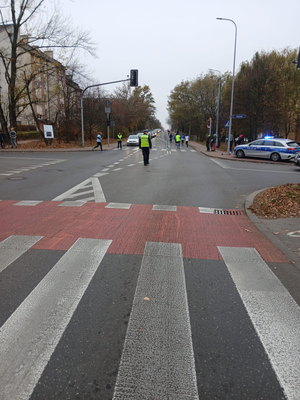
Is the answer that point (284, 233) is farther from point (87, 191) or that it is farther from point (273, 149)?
point (273, 149)

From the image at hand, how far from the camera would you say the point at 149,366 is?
250cm

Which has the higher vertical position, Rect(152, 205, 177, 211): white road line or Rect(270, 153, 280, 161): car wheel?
Rect(270, 153, 280, 161): car wheel

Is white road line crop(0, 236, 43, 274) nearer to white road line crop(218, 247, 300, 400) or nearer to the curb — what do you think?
white road line crop(218, 247, 300, 400)

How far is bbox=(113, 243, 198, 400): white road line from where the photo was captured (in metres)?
2.29

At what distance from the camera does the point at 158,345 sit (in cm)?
274

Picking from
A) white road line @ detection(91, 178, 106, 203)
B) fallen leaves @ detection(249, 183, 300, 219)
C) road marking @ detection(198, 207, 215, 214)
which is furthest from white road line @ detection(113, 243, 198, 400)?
white road line @ detection(91, 178, 106, 203)

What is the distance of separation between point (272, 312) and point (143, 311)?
137 cm

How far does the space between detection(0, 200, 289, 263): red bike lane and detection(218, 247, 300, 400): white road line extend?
422 mm

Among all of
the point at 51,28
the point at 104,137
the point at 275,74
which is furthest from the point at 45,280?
the point at 104,137

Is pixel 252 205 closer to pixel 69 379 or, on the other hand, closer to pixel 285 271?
pixel 285 271

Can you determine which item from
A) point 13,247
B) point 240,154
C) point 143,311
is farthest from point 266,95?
point 143,311

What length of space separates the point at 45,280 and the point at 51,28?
102 feet

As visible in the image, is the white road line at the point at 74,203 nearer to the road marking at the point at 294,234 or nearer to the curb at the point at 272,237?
the curb at the point at 272,237

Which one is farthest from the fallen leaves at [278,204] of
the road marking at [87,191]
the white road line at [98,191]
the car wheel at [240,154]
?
the car wheel at [240,154]
